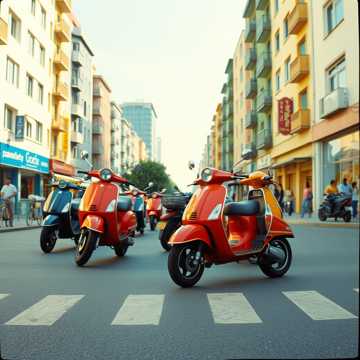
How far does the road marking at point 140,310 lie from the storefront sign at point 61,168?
29.8 metres

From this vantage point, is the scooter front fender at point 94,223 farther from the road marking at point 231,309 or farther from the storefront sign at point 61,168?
the storefront sign at point 61,168

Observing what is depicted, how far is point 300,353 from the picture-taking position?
278 cm

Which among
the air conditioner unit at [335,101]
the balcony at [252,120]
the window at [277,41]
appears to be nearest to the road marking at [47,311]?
the air conditioner unit at [335,101]

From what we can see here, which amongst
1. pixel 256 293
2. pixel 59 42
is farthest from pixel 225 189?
pixel 59 42

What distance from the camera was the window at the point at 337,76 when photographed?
17.9 m

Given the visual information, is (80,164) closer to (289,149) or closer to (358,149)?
(289,149)

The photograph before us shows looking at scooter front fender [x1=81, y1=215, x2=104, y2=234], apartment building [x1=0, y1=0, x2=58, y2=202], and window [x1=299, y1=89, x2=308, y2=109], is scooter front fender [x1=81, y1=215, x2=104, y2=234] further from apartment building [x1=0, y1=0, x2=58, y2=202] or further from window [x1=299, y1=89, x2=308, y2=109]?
window [x1=299, y1=89, x2=308, y2=109]

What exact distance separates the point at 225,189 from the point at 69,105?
39.6m

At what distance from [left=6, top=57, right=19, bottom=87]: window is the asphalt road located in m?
19.8

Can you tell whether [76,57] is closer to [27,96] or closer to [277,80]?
[27,96]

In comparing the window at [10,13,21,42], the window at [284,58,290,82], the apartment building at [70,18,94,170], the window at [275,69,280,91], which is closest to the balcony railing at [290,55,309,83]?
the window at [284,58,290,82]

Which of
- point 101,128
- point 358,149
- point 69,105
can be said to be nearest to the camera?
point 358,149

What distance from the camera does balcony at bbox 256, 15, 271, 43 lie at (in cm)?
3064

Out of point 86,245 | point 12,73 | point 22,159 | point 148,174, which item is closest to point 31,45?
point 12,73
